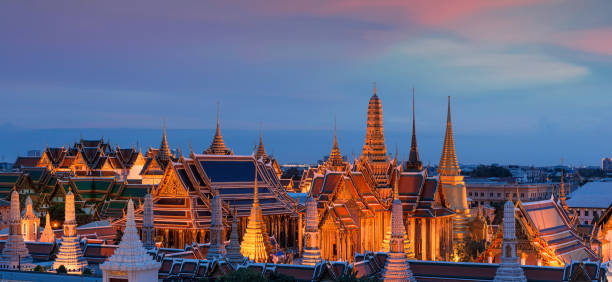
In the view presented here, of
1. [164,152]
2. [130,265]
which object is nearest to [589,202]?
[164,152]

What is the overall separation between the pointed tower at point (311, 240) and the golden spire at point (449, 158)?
23.8 m

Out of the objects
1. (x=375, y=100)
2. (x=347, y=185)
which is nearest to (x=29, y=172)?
(x=375, y=100)

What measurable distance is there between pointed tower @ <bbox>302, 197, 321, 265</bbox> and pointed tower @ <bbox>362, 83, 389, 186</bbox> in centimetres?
1617

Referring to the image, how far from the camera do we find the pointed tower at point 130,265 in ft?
57.8

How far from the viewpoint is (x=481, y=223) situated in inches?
1758

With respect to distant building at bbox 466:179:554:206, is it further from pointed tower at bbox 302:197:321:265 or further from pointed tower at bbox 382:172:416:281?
pointed tower at bbox 382:172:416:281

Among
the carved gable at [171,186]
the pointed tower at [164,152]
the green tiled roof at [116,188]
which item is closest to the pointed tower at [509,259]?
the carved gable at [171,186]

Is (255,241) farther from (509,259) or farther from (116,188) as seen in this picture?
(116,188)

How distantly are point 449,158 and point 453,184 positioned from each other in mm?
1779

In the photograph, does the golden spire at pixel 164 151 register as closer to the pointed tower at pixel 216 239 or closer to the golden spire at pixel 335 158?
the golden spire at pixel 335 158

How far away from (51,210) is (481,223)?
2710 cm

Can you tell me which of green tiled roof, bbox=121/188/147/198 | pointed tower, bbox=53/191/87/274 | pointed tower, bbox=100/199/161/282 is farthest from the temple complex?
pointed tower, bbox=100/199/161/282

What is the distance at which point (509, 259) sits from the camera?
73.0 ft

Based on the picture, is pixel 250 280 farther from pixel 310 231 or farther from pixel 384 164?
pixel 384 164
